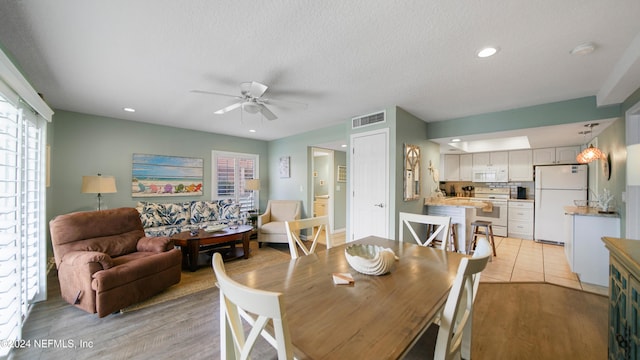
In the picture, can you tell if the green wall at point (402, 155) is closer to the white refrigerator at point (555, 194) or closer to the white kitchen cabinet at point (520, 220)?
the white kitchen cabinet at point (520, 220)

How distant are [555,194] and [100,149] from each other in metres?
8.79

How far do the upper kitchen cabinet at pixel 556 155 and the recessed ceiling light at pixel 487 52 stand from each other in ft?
15.8

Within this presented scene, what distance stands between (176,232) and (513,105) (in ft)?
18.0

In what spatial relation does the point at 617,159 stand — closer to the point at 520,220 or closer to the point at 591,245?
the point at 591,245

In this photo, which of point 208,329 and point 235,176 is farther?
point 235,176

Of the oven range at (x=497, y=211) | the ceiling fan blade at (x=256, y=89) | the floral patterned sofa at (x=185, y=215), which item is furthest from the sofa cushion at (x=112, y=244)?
the oven range at (x=497, y=211)

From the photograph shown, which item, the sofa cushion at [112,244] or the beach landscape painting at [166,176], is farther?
the beach landscape painting at [166,176]

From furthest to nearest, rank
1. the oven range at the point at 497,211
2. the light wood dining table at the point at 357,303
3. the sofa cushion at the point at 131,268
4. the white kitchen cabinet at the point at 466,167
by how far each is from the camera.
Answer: the white kitchen cabinet at the point at 466,167 → the oven range at the point at 497,211 → the sofa cushion at the point at 131,268 → the light wood dining table at the point at 357,303

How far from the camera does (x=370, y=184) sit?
12.3 feet

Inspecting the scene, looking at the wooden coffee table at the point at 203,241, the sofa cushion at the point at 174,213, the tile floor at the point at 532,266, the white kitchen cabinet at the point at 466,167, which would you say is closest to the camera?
the tile floor at the point at 532,266

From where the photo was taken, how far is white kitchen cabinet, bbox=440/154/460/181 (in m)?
6.42

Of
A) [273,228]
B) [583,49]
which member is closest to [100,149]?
[273,228]

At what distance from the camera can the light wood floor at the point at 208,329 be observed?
5.97 feet

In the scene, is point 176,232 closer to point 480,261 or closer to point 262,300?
point 262,300
